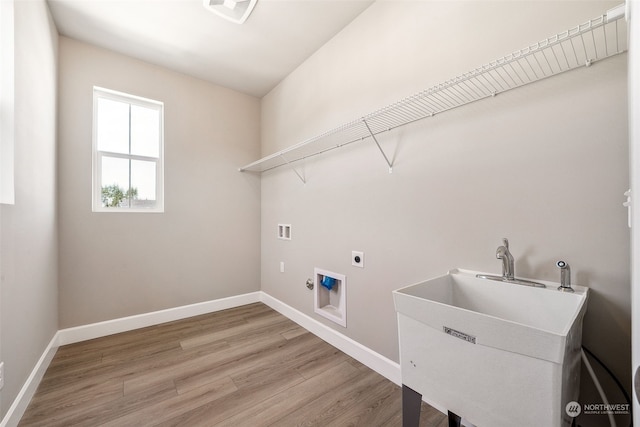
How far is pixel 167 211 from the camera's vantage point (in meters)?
2.65

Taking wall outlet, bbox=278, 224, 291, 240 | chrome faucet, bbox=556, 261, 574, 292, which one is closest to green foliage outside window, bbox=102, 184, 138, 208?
wall outlet, bbox=278, 224, 291, 240

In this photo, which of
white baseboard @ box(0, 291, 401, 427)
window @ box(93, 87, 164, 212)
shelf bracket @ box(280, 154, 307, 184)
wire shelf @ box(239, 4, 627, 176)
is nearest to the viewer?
wire shelf @ box(239, 4, 627, 176)

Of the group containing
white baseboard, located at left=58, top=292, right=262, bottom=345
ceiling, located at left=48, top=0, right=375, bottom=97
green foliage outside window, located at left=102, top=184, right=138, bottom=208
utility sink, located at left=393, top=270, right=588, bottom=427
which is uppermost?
ceiling, located at left=48, top=0, right=375, bottom=97

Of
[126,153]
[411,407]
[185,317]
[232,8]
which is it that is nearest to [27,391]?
[185,317]

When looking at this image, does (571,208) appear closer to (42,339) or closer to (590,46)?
(590,46)

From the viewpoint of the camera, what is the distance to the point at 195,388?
1626 millimetres

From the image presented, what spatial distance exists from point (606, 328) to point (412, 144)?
1.17 meters

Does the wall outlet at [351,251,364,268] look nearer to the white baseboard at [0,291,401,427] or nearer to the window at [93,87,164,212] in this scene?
the white baseboard at [0,291,401,427]

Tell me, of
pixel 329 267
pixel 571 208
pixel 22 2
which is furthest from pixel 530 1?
pixel 22 2

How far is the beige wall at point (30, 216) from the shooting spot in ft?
4.15

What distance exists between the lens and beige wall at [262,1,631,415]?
0.98 m

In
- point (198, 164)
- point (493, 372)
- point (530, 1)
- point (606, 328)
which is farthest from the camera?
point (198, 164)

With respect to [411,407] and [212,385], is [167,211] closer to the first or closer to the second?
[212,385]

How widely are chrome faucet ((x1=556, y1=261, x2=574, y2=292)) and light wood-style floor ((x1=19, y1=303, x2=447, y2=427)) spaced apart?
924mm
